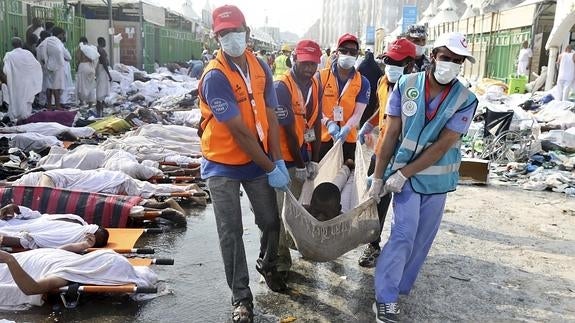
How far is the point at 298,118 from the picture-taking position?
158 inches

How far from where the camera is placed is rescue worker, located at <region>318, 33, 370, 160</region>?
4531mm

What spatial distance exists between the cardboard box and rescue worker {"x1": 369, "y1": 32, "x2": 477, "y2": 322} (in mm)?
4212

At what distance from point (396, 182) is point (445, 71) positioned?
0.73m

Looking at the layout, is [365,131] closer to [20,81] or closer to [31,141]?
[31,141]

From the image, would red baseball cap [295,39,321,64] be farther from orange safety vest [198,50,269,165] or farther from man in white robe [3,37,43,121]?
man in white robe [3,37,43,121]

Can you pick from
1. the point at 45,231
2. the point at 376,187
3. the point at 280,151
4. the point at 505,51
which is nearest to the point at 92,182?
the point at 45,231

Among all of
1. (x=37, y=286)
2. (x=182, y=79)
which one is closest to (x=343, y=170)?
(x=37, y=286)

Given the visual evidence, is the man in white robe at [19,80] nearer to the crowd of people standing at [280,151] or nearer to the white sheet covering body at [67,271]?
the white sheet covering body at [67,271]

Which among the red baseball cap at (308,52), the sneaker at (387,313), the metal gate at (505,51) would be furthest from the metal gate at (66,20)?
the metal gate at (505,51)

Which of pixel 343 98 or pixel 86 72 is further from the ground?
pixel 86 72

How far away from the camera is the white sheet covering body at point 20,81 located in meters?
10.3

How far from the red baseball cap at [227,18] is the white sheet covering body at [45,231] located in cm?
199

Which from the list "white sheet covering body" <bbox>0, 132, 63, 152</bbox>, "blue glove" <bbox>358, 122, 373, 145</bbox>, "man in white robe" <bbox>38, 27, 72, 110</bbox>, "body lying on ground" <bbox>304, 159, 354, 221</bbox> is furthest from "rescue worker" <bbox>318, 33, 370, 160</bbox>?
"man in white robe" <bbox>38, 27, 72, 110</bbox>

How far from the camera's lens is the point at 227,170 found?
3.25m
